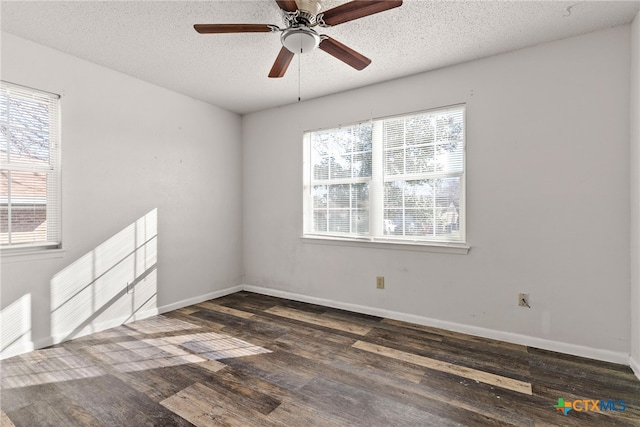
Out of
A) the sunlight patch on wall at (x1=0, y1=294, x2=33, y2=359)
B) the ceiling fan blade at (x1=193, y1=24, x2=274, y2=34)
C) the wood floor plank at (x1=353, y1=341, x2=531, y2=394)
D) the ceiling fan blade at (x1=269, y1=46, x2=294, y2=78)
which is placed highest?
the ceiling fan blade at (x1=269, y1=46, x2=294, y2=78)

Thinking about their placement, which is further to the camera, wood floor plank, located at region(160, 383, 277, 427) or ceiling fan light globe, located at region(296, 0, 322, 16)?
ceiling fan light globe, located at region(296, 0, 322, 16)

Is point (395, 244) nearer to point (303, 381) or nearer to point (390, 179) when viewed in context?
point (390, 179)

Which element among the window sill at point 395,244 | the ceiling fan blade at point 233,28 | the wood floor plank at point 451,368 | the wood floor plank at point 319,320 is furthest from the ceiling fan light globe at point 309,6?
the wood floor plank at point 319,320

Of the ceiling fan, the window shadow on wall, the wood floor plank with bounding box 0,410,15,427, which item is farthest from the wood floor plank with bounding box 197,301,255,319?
the ceiling fan

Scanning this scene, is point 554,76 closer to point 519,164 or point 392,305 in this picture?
point 519,164

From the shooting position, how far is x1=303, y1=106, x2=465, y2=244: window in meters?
3.15

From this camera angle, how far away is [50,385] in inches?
84.6

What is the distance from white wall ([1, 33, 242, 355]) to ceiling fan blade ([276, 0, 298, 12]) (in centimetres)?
229

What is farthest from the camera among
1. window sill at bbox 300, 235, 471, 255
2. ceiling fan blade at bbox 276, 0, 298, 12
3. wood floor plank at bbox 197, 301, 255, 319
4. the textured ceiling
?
wood floor plank at bbox 197, 301, 255, 319

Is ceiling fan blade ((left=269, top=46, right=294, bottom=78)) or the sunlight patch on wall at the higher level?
ceiling fan blade ((left=269, top=46, right=294, bottom=78))

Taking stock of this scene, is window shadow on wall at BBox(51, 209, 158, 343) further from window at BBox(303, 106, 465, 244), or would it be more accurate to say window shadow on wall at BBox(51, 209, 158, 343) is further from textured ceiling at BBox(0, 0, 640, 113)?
window at BBox(303, 106, 465, 244)

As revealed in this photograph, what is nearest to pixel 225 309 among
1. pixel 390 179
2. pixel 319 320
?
pixel 319 320

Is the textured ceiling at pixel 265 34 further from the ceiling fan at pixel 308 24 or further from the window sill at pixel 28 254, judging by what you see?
the window sill at pixel 28 254

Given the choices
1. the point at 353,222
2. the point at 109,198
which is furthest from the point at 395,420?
the point at 109,198
